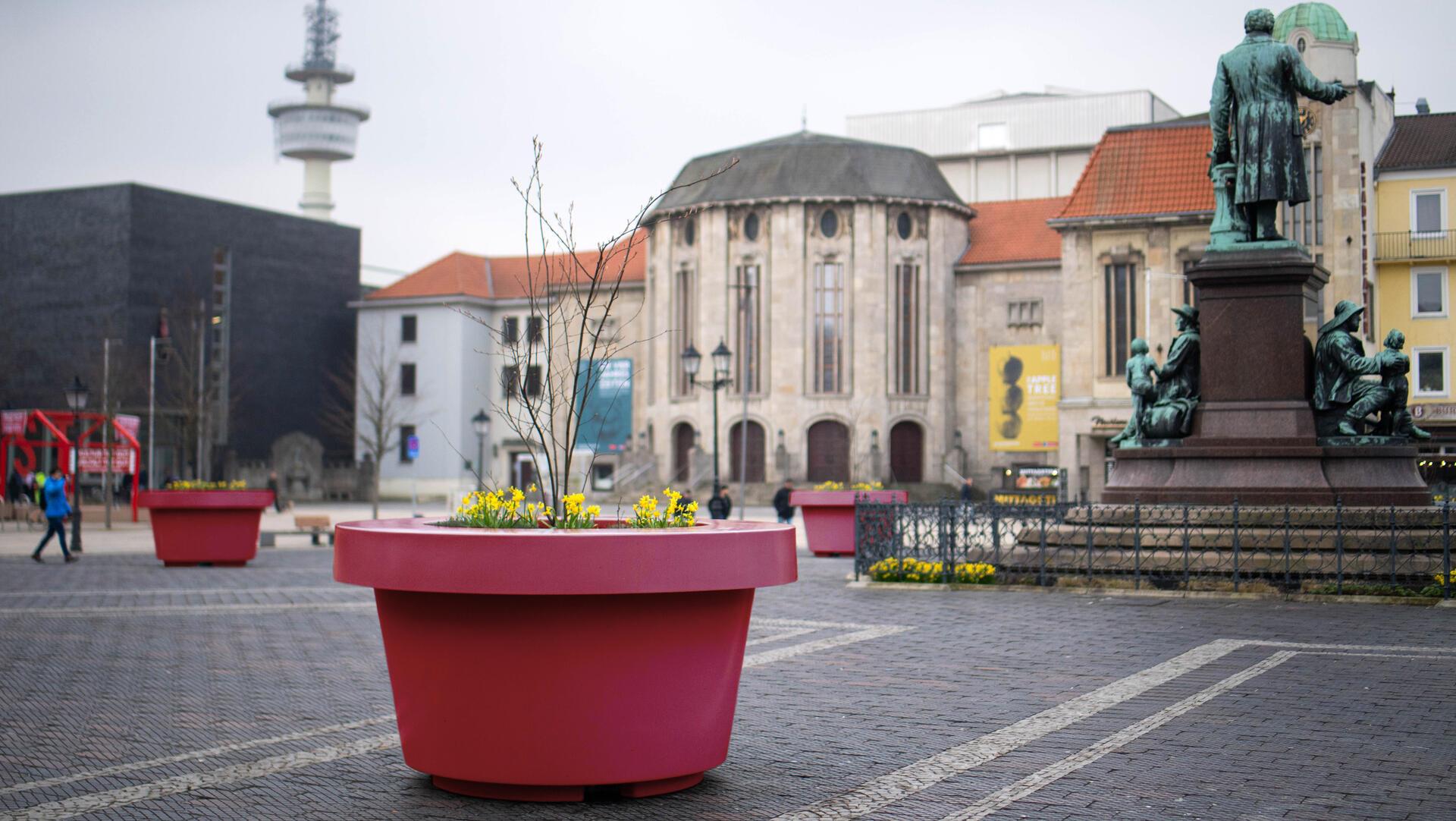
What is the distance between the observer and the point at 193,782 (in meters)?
6.48

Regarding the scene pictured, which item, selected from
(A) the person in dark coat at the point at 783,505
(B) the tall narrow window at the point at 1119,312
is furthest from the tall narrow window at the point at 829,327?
(A) the person in dark coat at the point at 783,505

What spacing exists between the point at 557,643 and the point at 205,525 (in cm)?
1893

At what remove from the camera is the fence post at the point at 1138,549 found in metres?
15.7

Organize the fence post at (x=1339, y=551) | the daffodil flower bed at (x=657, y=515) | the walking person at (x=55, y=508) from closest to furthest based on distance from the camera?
the daffodil flower bed at (x=657, y=515)
the fence post at (x=1339, y=551)
the walking person at (x=55, y=508)

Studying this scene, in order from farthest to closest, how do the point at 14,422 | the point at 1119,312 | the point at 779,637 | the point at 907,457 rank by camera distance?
the point at 907,457, the point at 14,422, the point at 1119,312, the point at 779,637

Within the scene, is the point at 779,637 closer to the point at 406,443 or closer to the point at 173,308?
the point at 173,308

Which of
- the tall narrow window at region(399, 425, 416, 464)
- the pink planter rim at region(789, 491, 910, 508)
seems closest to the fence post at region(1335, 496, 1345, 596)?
the pink planter rim at region(789, 491, 910, 508)

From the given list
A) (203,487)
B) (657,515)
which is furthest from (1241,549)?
(203,487)

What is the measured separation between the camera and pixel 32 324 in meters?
70.4

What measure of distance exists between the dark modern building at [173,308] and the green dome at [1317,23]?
145ft

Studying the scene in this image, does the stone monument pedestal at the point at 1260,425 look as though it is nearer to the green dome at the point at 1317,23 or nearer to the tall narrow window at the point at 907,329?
the green dome at the point at 1317,23

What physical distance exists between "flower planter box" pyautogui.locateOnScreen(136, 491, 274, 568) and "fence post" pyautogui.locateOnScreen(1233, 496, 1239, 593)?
14.8 meters

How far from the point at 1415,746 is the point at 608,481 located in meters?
63.3

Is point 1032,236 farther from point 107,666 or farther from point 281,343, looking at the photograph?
point 107,666
